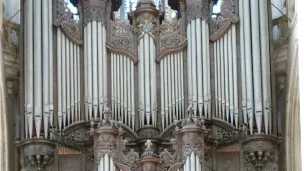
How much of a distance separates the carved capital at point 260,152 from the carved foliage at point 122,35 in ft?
12.1

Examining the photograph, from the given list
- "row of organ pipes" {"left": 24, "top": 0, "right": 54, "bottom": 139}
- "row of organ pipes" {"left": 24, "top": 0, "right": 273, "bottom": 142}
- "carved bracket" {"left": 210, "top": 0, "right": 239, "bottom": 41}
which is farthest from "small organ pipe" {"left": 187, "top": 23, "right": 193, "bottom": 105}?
"row of organ pipes" {"left": 24, "top": 0, "right": 54, "bottom": 139}

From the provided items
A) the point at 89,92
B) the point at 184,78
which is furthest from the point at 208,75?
the point at 89,92

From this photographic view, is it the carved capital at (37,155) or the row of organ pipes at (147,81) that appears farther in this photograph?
the row of organ pipes at (147,81)

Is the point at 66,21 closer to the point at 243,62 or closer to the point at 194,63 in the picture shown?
the point at 194,63

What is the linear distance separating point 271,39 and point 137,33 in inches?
122

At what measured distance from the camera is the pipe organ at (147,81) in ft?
109

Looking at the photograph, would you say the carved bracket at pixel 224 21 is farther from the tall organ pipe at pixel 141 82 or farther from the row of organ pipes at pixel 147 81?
the tall organ pipe at pixel 141 82

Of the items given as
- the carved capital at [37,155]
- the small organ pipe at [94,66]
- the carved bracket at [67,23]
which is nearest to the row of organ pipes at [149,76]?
the small organ pipe at [94,66]

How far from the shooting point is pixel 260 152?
108 ft

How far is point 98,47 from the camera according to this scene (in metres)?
34.2

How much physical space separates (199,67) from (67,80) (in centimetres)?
299

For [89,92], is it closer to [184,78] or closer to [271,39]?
[184,78]

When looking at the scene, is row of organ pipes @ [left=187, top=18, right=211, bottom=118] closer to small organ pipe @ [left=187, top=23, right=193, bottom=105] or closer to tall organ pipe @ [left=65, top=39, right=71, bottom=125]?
small organ pipe @ [left=187, top=23, right=193, bottom=105]

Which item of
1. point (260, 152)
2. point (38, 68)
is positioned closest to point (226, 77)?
point (260, 152)
